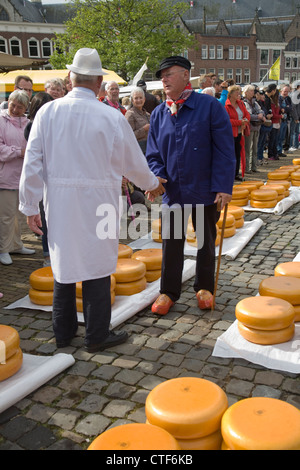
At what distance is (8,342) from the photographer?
309cm

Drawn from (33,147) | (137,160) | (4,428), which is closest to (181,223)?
(137,160)

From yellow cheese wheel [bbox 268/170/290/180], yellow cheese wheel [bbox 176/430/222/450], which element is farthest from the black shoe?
yellow cheese wheel [bbox 268/170/290/180]

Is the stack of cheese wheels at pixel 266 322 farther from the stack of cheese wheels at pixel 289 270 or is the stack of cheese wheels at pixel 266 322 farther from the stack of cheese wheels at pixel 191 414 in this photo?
the stack of cheese wheels at pixel 191 414

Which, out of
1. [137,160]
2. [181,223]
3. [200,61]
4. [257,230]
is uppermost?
[200,61]

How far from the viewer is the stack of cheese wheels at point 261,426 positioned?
2.03 meters

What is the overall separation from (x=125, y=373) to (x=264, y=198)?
5207 millimetres

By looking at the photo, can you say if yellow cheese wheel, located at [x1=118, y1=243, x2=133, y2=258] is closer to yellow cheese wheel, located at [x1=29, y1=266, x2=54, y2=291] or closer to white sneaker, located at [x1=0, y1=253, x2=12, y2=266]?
yellow cheese wheel, located at [x1=29, y1=266, x2=54, y2=291]

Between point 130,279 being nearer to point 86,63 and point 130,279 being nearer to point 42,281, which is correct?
point 42,281

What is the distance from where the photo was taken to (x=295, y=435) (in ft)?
6.73

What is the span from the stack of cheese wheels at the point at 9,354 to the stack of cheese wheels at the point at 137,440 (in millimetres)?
1153

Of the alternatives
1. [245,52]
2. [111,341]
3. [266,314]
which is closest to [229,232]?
[266,314]

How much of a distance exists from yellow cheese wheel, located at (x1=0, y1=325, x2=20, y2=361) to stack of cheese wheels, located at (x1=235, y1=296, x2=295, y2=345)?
161 cm

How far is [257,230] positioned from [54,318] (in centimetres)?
400
